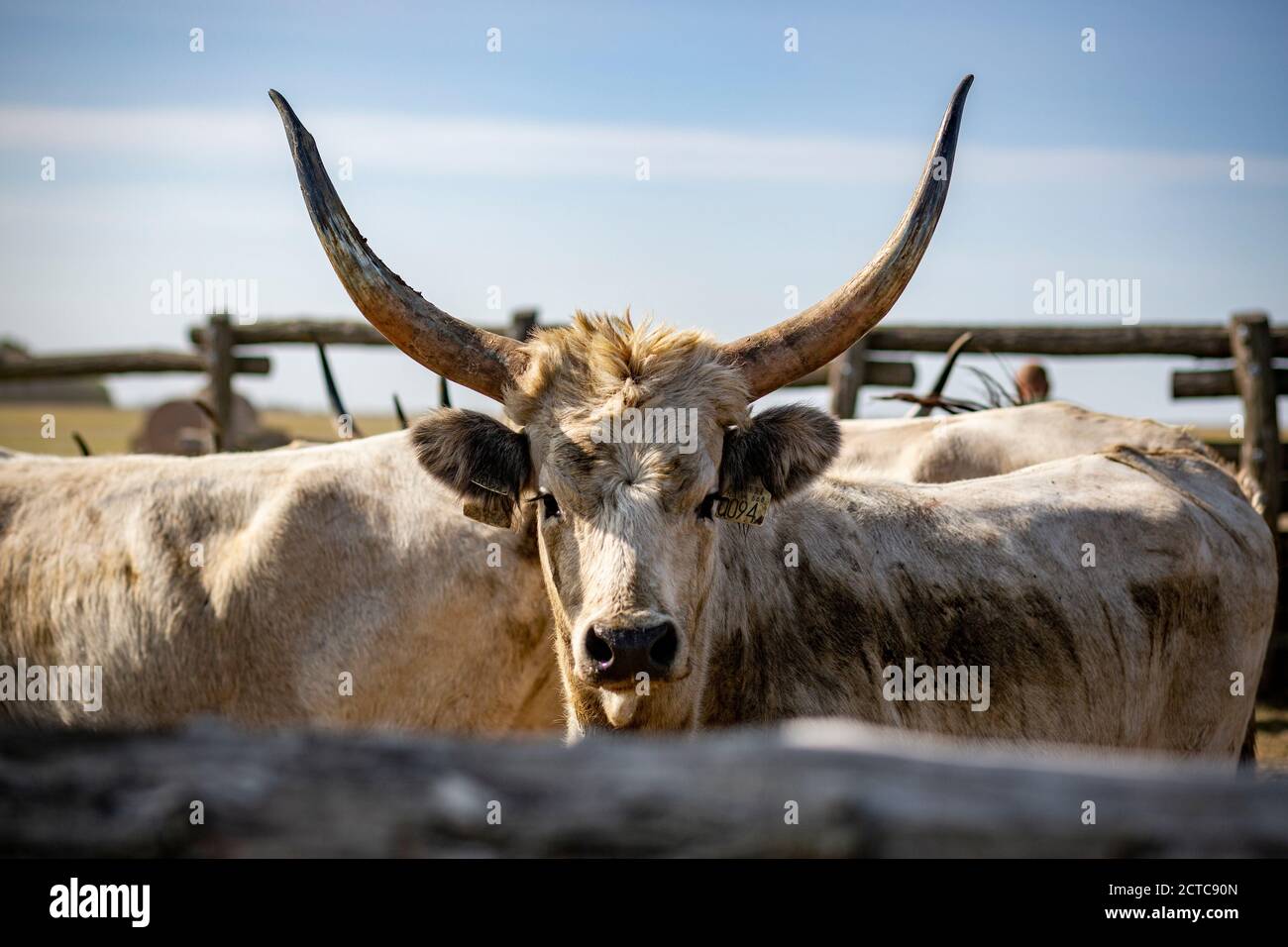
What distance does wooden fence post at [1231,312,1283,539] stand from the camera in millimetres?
10953

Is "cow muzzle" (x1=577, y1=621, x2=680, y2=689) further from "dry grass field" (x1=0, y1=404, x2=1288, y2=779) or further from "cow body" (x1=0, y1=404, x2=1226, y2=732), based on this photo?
"dry grass field" (x1=0, y1=404, x2=1288, y2=779)

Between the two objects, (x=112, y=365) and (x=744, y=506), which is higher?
(x=112, y=365)

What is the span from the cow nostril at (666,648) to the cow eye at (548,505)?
0.69 meters

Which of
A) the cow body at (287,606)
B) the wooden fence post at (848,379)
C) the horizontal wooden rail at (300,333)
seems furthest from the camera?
the horizontal wooden rail at (300,333)

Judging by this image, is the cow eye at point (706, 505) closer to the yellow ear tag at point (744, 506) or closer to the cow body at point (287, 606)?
the yellow ear tag at point (744, 506)

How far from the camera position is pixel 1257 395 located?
36.3ft

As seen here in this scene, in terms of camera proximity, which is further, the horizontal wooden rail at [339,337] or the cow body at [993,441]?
the horizontal wooden rail at [339,337]

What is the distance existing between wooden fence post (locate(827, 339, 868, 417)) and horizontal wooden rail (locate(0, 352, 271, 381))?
658cm

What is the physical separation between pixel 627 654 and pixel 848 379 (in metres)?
9.12

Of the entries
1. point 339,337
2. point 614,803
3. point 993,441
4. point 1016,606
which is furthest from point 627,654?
point 339,337

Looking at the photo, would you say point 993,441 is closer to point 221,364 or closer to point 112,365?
point 221,364

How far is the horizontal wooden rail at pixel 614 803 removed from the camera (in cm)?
122

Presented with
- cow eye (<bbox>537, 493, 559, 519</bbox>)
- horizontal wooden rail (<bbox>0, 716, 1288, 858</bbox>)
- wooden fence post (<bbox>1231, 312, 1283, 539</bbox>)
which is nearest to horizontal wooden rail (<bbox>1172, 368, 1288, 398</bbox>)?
wooden fence post (<bbox>1231, 312, 1283, 539</bbox>)

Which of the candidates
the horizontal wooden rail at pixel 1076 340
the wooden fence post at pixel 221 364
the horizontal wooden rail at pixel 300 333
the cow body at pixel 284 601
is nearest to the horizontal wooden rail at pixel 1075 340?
the horizontal wooden rail at pixel 1076 340
